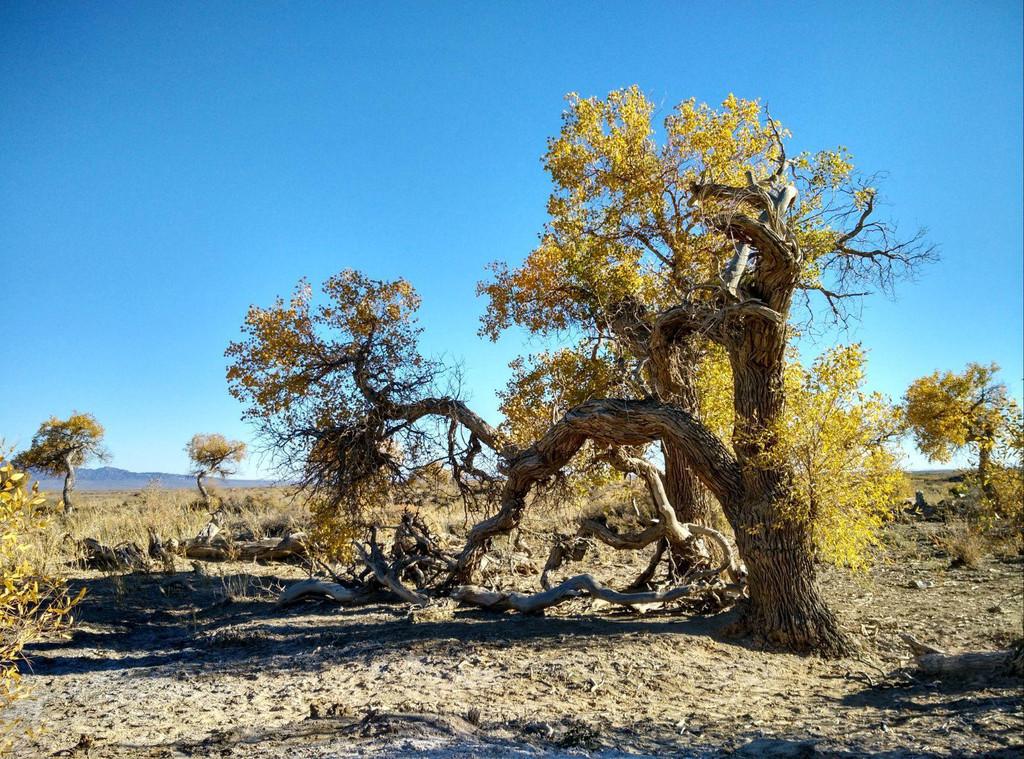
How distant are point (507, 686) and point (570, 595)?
10.9 feet

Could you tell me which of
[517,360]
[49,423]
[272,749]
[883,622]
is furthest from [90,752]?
[49,423]

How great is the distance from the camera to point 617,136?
459 inches

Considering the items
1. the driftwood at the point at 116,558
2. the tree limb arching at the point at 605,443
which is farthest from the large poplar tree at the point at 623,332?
the driftwood at the point at 116,558

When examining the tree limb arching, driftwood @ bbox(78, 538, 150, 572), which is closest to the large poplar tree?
the tree limb arching

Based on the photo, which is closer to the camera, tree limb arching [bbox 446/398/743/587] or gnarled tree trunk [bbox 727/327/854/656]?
gnarled tree trunk [bbox 727/327/854/656]

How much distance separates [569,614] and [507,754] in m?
5.23

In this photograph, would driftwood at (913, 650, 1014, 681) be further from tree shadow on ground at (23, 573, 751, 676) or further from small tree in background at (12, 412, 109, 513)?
small tree in background at (12, 412, 109, 513)

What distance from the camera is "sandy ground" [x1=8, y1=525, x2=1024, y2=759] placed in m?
5.52

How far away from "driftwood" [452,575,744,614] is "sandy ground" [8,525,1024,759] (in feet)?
1.00

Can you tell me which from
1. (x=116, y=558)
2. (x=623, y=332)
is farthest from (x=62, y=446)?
(x=623, y=332)

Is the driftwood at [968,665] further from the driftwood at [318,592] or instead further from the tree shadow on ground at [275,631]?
the driftwood at [318,592]

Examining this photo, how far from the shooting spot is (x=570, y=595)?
1026 cm

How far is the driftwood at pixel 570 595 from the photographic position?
995 centimetres

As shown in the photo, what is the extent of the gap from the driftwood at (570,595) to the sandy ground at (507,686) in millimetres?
305
